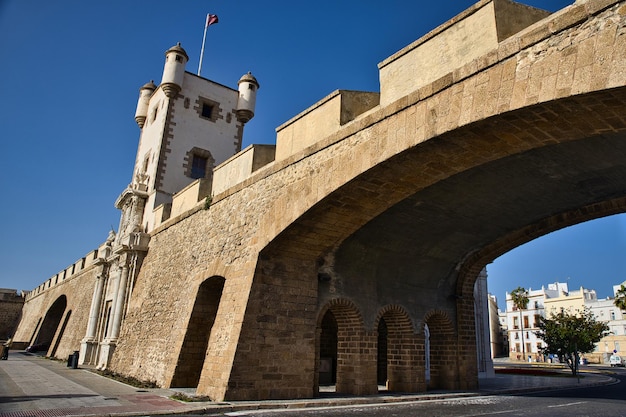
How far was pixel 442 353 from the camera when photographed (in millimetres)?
14023

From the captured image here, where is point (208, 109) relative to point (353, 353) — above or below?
above

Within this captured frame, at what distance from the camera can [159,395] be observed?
1005cm

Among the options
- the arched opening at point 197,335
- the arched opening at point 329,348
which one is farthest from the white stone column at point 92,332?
the arched opening at point 329,348

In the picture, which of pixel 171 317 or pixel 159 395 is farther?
pixel 171 317

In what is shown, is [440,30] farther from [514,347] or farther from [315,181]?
[514,347]

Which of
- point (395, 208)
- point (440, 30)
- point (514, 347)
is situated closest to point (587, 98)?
point (440, 30)

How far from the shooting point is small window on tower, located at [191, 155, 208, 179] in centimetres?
2100

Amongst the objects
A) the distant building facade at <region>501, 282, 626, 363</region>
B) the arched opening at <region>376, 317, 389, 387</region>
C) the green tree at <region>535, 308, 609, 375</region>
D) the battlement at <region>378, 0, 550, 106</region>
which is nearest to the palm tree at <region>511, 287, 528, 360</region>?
the distant building facade at <region>501, 282, 626, 363</region>

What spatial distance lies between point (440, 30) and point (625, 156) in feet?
13.1

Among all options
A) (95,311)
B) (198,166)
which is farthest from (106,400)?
(198,166)

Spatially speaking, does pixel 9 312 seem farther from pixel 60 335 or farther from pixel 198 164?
pixel 198 164

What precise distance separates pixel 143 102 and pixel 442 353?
19252mm

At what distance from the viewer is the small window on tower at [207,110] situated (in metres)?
22.0

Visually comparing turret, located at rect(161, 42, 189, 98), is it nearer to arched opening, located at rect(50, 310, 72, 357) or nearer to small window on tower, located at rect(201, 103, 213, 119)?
small window on tower, located at rect(201, 103, 213, 119)
